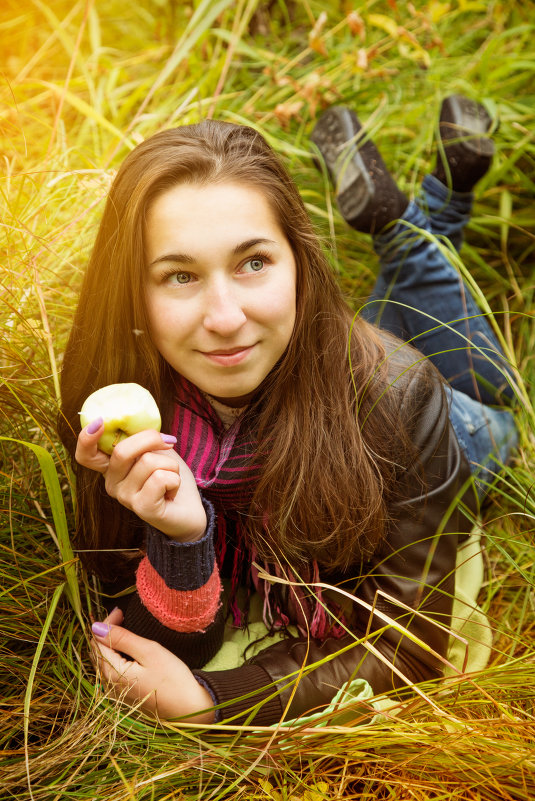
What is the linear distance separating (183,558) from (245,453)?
0.95 ft

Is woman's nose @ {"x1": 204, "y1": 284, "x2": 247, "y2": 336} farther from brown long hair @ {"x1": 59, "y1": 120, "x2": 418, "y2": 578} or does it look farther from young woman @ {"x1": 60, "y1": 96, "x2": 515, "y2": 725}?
brown long hair @ {"x1": 59, "y1": 120, "x2": 418, "y2": 578}

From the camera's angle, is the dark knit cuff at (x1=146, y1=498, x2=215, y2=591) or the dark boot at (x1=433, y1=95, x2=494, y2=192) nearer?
the dark knit cuff at (x1=146, y1=498, x2=215, y2=591)

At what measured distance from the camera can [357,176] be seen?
2.29 m

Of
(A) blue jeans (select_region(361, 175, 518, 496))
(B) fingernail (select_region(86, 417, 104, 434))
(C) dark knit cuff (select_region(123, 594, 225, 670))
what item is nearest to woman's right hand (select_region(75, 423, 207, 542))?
(B) fingernail (select_region(86, 417, 104, 434))

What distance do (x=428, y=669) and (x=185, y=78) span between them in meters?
2.51

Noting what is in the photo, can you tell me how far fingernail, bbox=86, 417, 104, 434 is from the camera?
4.16 feet

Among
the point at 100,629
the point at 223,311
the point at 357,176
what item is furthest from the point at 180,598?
the point at 357,176

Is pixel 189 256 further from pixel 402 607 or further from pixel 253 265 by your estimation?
pixel 402 607

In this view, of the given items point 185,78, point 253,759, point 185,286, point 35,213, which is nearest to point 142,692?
point 253,759

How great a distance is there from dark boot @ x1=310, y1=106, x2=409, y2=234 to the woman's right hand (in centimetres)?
127

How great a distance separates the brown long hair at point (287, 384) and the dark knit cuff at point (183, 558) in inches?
5.5

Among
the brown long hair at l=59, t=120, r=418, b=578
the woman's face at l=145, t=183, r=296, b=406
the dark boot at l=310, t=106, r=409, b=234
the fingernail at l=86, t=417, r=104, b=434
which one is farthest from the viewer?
the dark boot at l=310, t=106, r=409, b=234

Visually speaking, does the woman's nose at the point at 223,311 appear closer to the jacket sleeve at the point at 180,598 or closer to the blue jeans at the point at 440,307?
the jacket sleeve at the point at 180,598

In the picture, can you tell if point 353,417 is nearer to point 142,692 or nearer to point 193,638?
point 193,638
